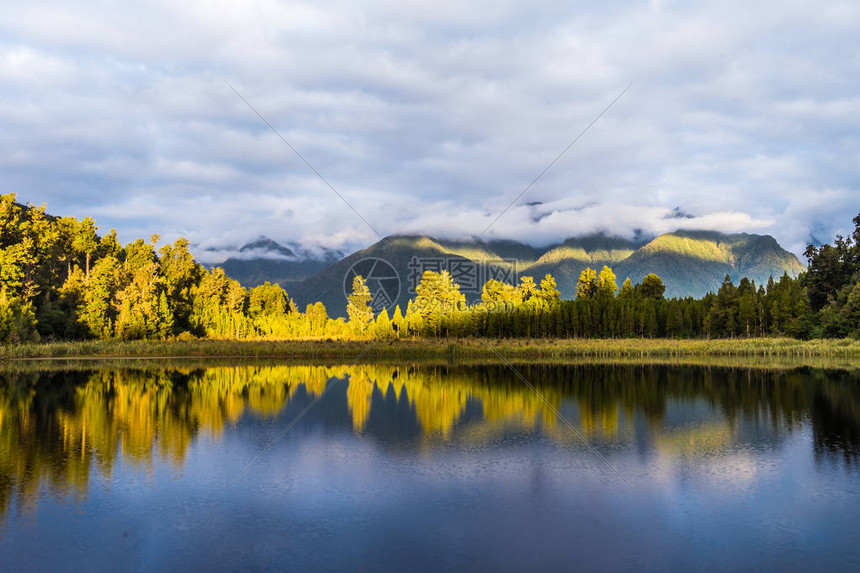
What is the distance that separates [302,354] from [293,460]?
48649mm

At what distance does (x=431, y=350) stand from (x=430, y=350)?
13 cm

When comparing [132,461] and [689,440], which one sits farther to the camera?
[689,440]

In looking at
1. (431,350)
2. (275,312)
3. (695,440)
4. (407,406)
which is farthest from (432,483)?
(275,312)

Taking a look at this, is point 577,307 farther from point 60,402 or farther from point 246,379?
point 60,402

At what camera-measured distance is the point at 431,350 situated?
66562 mm

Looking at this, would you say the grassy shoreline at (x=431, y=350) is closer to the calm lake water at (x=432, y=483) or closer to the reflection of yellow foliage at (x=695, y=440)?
the calm lake water at (x=432, y=483)

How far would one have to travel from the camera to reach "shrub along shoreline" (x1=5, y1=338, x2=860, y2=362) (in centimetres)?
6506

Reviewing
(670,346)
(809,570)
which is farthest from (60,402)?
(670,346)

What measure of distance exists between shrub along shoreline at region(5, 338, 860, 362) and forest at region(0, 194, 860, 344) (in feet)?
16.5

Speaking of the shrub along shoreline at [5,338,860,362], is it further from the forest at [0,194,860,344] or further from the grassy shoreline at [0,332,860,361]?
the forest at [0,194,860,344]

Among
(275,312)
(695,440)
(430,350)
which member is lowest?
(695,440)

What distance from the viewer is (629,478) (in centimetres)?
1659

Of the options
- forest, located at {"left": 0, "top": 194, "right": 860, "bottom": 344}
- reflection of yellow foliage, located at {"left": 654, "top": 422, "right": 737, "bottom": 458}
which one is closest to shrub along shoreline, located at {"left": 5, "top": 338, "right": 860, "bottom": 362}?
forest, located at {"left": 0, "top": 194, "right": 860, "bottom": 344}

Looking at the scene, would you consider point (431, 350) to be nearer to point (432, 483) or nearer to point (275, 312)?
point (432, 483)
